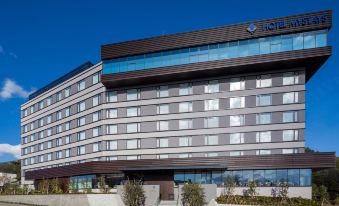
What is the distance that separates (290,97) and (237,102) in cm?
728

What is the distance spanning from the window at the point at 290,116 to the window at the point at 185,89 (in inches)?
554

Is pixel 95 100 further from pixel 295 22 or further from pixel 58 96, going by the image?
pixel 295 22

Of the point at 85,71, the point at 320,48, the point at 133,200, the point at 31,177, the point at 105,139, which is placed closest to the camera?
the point at 133,200

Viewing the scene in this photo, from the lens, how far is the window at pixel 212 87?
51.5 metres

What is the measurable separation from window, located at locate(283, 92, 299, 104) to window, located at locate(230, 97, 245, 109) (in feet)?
18.8

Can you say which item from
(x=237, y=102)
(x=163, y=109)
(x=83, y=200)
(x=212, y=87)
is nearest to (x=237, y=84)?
(x=237, y=102)

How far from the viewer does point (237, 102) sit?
50.2 meters

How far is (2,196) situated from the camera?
4928 cm

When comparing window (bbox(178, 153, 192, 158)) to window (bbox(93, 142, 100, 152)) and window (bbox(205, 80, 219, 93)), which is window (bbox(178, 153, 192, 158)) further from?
window (bbox(93, 142, 100, 152))

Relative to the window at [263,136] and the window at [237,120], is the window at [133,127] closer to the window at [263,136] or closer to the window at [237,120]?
the window at [237,120]

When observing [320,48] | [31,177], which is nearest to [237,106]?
[320,48]

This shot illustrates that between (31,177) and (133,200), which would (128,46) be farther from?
(31,177)

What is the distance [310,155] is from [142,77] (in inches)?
1018

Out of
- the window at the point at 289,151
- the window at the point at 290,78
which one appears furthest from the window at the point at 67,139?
the window at the point at 290,78
